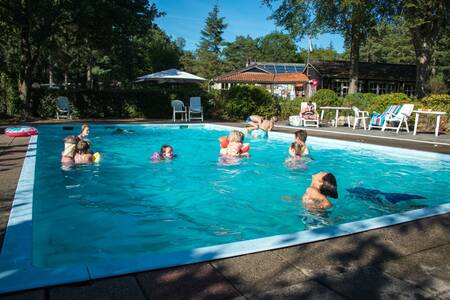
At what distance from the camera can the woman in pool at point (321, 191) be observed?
519 cm

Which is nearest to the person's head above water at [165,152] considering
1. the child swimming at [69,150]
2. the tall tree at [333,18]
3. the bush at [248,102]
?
the child swimming at [69,150]

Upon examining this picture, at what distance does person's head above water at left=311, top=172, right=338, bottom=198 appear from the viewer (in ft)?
17.0

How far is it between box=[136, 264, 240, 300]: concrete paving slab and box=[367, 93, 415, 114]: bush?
1580cm

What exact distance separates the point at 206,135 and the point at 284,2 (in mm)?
17814

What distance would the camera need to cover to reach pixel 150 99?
1973 cm

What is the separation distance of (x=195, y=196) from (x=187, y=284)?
4.13 m

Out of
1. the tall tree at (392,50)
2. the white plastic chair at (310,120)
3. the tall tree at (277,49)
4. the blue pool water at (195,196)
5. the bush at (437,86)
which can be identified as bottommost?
the blue pool water at (195,196)

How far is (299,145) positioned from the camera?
905 centimetres

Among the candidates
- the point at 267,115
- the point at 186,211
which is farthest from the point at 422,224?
the point at 267,115

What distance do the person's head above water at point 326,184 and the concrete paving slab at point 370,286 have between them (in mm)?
2583

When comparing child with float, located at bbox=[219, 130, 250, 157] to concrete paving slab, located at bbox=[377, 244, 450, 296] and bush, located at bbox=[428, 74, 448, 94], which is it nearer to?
concrete paving slab, located at bbox=[377, 244, 450, 296]

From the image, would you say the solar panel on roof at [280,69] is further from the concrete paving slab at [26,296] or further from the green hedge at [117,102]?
the concrete paving slab at [26,296]

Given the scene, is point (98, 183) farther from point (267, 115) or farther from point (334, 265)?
point (267, 115)

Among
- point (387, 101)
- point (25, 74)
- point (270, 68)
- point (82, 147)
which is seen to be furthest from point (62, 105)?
point (270, 68)
